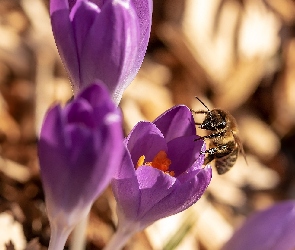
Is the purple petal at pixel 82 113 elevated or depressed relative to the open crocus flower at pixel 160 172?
elevated

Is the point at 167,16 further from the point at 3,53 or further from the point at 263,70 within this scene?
the point at 3,53

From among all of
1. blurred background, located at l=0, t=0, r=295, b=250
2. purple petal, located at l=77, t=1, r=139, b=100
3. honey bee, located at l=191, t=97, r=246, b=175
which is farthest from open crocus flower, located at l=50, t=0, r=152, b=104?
blurred background, located at l=0, t=0, r=295, b=250

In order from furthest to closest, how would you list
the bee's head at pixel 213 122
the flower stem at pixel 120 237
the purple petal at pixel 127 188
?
the bee's head at pixel 213 122 → the flower stem at pixel 120 237 → the purple petal at pixel 127 188

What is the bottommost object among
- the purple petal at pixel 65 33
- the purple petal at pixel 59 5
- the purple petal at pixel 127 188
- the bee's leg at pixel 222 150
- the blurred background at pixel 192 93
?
the blurred background at pixel 192 93

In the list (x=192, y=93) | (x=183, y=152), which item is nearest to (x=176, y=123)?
(x=183, y=152)

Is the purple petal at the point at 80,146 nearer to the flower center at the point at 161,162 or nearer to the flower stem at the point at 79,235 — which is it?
the flower center at the point at 161,162

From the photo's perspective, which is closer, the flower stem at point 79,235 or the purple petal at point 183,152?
the purple petal at point 183,152

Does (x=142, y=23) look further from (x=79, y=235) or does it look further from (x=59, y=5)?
(x=79, y=235)

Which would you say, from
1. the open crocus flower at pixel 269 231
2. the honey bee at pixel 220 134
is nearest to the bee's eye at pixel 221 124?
the honey bee at pixel 220 134
